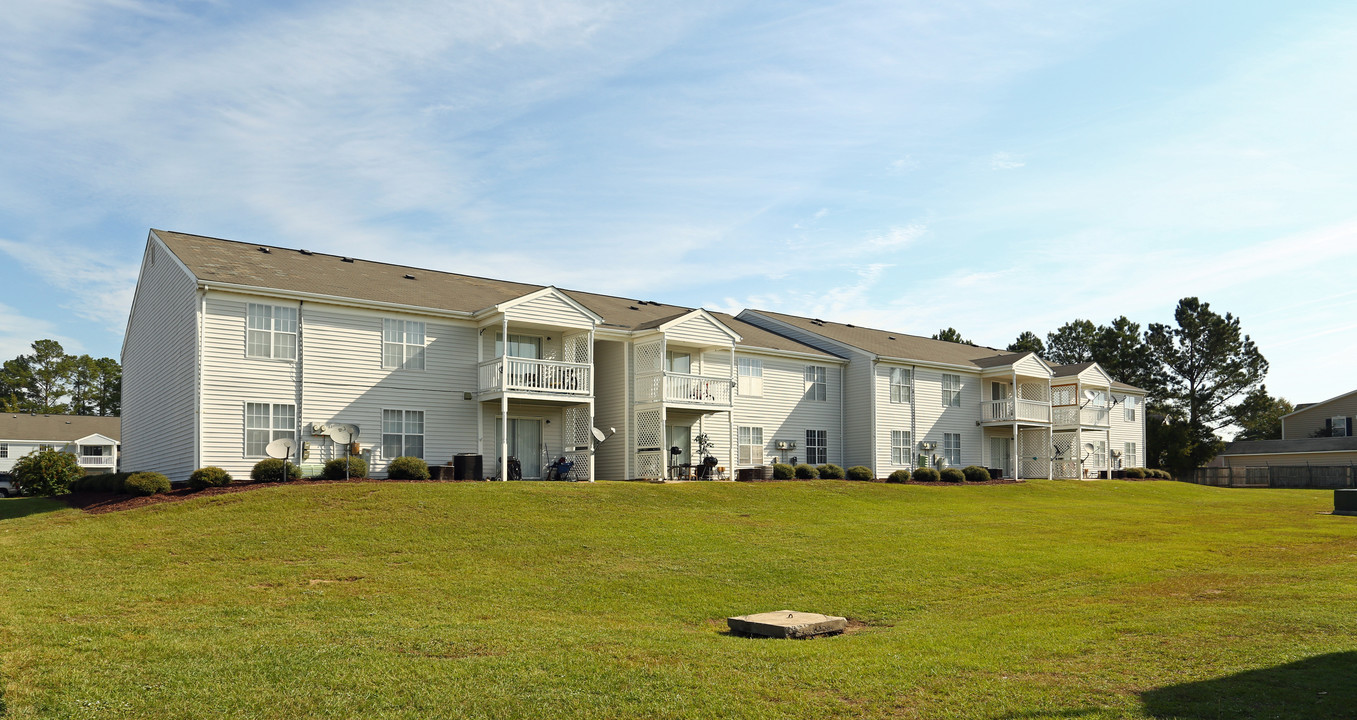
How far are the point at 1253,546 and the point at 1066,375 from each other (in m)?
27.7

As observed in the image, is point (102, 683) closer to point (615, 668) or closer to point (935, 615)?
point (615, 668)

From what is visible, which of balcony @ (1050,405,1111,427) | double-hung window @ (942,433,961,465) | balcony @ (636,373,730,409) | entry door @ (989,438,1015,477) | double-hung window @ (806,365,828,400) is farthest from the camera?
balcony @ (1050,405,1111,427)

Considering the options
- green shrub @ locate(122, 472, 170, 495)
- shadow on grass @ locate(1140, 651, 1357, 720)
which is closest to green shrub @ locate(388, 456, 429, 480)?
green shrub @ locate(122, 472, 170, 495)

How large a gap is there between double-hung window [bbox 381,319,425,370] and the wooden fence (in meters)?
47.3

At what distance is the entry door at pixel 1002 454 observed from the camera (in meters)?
43.1

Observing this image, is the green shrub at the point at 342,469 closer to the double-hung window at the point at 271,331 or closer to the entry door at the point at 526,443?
the double-hung window at the point at 271,331

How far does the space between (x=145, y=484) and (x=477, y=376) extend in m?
9.14

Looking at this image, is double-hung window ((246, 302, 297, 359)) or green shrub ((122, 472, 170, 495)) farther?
double-hung window ((246, 302, 297, 359))

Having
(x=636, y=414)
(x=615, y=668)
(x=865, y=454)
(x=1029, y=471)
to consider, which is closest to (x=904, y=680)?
(x=615, y=668)

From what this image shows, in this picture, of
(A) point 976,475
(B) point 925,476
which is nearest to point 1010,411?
(A) point 976,475

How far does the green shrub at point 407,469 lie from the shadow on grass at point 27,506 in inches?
298

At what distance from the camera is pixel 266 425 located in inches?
956

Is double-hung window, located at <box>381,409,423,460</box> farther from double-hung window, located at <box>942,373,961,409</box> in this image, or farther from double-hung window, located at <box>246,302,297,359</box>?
double-hung window, located at <box>942,373,961,409</box>

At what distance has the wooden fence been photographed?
168ft
